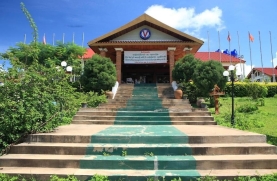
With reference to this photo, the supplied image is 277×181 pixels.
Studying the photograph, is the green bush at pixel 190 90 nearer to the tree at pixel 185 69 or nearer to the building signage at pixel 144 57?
the tree at pixel 185 69

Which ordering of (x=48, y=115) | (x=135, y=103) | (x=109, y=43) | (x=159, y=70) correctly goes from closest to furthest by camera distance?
(x=48, y=115), (x=135, y=103), (x=109, y=43), (x=159, y=70)

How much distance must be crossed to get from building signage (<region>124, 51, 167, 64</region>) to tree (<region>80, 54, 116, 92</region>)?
10.5 ft

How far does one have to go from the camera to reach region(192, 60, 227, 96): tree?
12.2 meters

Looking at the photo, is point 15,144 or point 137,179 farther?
point 15,144

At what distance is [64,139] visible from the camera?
518 cm

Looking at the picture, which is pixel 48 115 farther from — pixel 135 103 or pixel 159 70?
pixel 159 70

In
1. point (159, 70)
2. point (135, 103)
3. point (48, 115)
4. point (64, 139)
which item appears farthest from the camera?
point (159, 70)

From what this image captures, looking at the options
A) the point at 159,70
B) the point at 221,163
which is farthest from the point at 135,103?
the point at 159,70

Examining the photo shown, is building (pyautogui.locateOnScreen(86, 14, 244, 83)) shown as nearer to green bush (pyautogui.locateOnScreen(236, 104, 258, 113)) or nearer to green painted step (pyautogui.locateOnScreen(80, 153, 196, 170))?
green bush (pyautogui.locateOnScreen(236, 104, 258, 113))

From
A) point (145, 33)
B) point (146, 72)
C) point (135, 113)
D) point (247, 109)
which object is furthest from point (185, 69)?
point (146, 72)

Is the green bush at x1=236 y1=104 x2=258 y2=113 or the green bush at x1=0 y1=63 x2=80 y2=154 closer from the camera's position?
the green bush at x1=0 y1=63 x2=80 y2=154

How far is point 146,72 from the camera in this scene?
23656 mm

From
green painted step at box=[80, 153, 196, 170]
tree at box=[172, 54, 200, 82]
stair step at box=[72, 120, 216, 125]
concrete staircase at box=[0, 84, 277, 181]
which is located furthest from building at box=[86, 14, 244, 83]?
green painted step at box=[80, 153, 196, 170]

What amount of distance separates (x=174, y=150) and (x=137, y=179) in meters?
1.06
